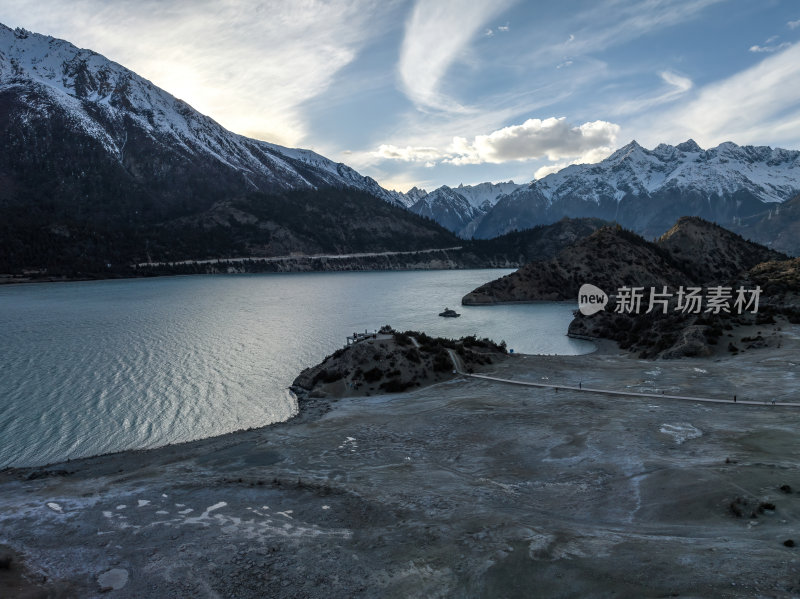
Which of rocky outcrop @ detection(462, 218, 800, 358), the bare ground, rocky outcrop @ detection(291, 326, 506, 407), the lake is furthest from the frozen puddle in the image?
rocky outcrop @ detection(462, 218, 800, 358)

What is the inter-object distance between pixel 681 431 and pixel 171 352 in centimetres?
6153

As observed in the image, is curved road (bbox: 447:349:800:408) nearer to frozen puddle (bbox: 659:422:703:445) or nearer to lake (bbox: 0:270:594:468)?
frozen puddle (bbox: 659:422:703:445)

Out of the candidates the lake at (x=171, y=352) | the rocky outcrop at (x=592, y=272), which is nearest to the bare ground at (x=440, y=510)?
the lake at (x=171, y=352)

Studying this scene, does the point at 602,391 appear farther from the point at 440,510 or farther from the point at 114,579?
the point at 114,579

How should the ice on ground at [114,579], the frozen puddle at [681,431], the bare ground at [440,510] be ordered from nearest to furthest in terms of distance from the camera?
the bare ground at [440,510] < the ice on ground at [114,579] < the frozen puddle at [681,431]

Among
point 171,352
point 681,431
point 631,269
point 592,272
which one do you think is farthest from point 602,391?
point 592,272

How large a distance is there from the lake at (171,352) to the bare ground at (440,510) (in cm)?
706

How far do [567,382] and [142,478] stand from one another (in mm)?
36361

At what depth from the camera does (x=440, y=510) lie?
21547 mm

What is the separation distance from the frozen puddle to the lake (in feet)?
95.9

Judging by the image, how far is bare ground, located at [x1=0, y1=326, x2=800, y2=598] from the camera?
16172 mm

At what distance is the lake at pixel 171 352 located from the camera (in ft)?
128

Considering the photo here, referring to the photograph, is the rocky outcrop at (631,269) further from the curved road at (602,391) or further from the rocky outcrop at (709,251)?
the curved road at (602,391)

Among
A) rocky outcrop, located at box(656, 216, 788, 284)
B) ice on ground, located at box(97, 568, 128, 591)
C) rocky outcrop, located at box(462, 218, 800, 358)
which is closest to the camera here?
ice on ground, located at box(97, 568, 128, 591)
